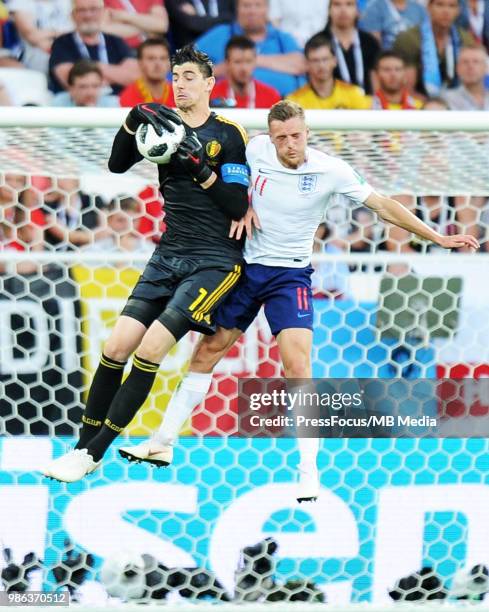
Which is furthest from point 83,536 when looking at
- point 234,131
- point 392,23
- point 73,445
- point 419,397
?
point 392,23

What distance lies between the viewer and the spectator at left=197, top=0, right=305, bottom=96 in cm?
617

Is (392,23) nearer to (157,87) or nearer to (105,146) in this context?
(157,87)

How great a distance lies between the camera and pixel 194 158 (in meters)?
3.24

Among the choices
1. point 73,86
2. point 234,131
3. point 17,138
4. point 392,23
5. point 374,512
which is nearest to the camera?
point 234,131

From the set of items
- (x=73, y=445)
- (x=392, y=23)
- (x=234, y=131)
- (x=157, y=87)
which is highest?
(x=392, y=23)

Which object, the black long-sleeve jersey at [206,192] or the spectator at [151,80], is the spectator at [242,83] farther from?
the black long-sleeve jersey at [206,192]

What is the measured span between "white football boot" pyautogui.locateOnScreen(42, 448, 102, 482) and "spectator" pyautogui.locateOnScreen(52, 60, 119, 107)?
2972 millimetres

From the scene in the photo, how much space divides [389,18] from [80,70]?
1.91 m

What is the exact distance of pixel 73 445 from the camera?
3838 millimetres

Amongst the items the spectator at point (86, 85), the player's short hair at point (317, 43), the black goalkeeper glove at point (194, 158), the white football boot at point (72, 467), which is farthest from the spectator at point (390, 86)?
the white football boot at point (72, 467)

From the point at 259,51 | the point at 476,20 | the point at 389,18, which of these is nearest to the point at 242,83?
the point at 259,51

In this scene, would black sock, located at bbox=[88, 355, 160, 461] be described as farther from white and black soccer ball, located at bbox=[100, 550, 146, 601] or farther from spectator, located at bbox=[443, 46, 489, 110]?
spectator, located at bbox=[443, 46, 489, 110]

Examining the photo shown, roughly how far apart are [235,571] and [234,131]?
1621 mm

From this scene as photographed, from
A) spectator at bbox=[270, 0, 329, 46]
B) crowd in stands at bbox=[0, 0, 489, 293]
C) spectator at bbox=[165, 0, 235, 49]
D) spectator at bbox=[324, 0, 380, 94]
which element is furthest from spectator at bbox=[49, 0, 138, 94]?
spectator at bbox=[324, 0, 380, 94]
